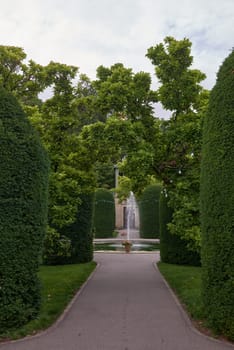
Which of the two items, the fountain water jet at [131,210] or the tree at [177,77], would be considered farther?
the fountain water jet at [131,210]

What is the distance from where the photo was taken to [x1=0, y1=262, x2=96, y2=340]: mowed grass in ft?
21.9

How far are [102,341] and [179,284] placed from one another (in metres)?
5.45

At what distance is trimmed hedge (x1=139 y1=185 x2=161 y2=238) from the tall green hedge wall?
22.9 meters

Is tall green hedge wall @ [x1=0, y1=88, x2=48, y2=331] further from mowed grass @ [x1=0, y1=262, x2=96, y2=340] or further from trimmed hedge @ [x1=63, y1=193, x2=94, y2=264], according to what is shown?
trimmed hedge @ [x1=63, y1=193, x2=94, y2=264]

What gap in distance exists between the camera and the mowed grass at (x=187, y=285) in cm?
799

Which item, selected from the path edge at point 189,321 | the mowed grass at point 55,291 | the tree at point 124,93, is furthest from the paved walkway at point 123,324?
the tree at point 124,93

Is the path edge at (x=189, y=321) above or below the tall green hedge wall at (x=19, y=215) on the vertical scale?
below

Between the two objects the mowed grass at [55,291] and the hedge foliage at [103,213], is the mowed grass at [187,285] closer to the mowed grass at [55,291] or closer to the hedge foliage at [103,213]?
the mowed grass at [55,291]

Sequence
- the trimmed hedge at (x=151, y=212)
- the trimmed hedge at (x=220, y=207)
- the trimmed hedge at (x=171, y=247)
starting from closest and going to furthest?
the trimmed hedge at (x=220, y=207) → the trimmed hedge at (x=171, y=247) → the trimmed hedge at (x=151, y=212)

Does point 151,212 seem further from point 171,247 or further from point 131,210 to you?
point 131,210

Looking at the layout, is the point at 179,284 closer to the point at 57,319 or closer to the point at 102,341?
the point at 57,319

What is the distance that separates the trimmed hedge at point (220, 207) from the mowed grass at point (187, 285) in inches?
48.3

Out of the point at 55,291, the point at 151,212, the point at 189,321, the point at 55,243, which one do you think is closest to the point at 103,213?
the point at 151,212

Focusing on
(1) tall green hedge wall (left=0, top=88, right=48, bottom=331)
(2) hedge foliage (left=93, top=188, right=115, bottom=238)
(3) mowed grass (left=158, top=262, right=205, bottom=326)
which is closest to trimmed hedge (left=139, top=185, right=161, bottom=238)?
(2) hedge foliage (left=93, top=188, right=115, bottom=238)
